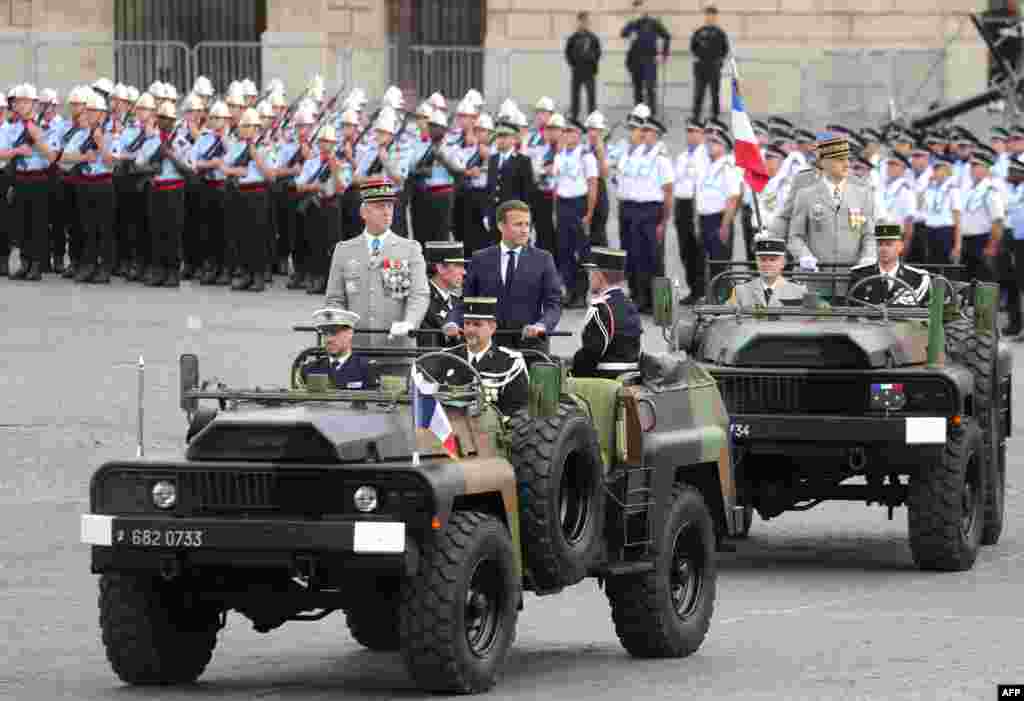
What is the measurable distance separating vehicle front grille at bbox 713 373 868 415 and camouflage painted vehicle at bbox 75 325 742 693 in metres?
3.55

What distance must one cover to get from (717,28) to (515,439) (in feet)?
93.0

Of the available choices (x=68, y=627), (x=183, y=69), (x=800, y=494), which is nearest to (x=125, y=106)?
(x=183, y=69)

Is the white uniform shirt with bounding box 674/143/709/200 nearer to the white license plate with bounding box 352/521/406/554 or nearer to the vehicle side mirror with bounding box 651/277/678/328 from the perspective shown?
the vehicle side mirror with bounding box 651/277/678/328

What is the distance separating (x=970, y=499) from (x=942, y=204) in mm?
13269

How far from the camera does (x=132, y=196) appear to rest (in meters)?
31.2

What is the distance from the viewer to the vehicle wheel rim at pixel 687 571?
1262cm

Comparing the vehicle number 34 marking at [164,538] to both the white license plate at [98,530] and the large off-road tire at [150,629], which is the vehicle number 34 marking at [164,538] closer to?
the white license plate at [98,530]

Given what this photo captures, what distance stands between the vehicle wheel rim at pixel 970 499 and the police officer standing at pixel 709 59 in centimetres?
2315

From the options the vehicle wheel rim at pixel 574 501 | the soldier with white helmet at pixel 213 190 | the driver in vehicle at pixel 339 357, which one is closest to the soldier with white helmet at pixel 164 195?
the soldier with white helmet at pixel 213 190

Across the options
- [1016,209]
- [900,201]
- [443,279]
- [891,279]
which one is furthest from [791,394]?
[900,201]

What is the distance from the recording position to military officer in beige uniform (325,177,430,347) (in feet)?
49.3

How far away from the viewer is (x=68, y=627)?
1309 cm

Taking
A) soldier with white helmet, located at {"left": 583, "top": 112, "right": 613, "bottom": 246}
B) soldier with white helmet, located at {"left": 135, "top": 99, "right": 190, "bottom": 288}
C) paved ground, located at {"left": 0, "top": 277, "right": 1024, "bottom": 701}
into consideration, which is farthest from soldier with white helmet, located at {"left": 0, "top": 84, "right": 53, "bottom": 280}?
paved ground, located at {"left": 0, "top": 277, "right": 1024, "bottom": 701}

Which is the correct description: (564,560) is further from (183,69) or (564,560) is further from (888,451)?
(183,69)
